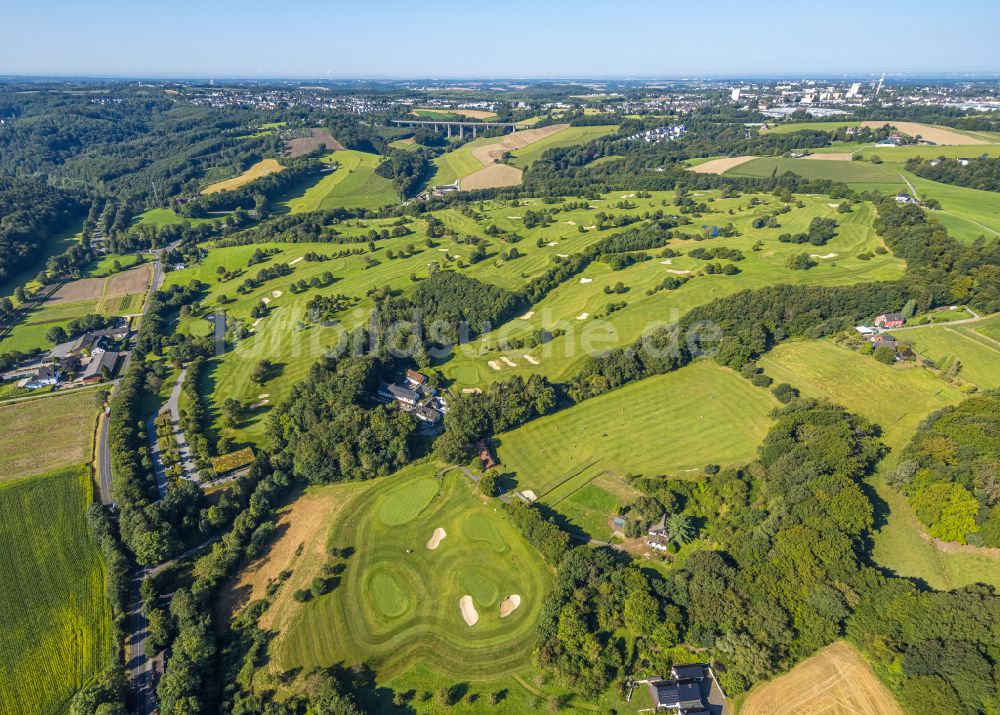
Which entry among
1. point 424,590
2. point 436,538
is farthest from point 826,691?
point 436,538

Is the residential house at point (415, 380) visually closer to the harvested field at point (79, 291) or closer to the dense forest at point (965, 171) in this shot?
the harvested field at point (79, 291)

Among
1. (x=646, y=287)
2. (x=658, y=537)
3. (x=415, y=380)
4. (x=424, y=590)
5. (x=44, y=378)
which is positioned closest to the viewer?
(x=424, y=590)

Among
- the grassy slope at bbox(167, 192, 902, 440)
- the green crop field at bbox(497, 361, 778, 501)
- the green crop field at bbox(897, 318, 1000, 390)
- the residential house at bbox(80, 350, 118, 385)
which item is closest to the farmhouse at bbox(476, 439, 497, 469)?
the green crop field at bbox(497, 361, 778, 501)

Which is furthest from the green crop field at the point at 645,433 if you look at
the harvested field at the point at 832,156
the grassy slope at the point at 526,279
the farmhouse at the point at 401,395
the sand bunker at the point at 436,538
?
the harvested field at the point at 832,156

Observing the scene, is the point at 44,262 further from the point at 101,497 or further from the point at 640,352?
the point at 640,352

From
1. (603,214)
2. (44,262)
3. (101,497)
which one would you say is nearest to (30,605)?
(101,497)

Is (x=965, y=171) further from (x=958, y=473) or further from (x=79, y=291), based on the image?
(x=79, y=291)
